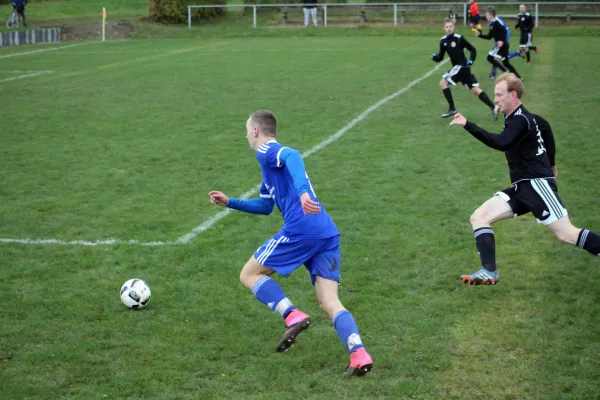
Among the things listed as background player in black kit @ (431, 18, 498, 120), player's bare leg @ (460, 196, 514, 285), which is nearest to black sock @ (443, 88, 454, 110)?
background player in black kit @ (431, 18, 498, 120)

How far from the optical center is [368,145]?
578 inches

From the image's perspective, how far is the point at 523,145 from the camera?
7797mm

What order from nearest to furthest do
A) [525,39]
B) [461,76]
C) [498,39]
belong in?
[461,76] < [498,39] < [525,39]

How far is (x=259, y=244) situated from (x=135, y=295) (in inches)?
90.5

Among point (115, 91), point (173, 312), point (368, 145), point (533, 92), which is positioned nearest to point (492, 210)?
point (173, 312)

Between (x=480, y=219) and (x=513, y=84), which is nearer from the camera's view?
(x=513, y=84)

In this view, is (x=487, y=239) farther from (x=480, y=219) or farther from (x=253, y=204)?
(x=253, y=204)

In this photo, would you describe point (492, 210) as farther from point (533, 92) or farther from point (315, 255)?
point (533, 92)

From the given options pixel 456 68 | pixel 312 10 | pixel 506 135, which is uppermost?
pixel 312 10

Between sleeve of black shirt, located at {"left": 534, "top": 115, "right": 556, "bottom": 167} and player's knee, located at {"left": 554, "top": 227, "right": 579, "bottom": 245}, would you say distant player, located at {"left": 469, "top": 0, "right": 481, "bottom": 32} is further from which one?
player's knee, located at {"left": 554, "top": 227, "right": 579, "bottom": 245}

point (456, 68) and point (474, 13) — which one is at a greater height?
point (474, 13)

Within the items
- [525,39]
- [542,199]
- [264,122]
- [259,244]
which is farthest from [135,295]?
[525,39]

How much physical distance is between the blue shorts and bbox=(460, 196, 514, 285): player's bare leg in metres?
2.03

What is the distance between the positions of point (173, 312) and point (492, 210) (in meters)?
3.19
